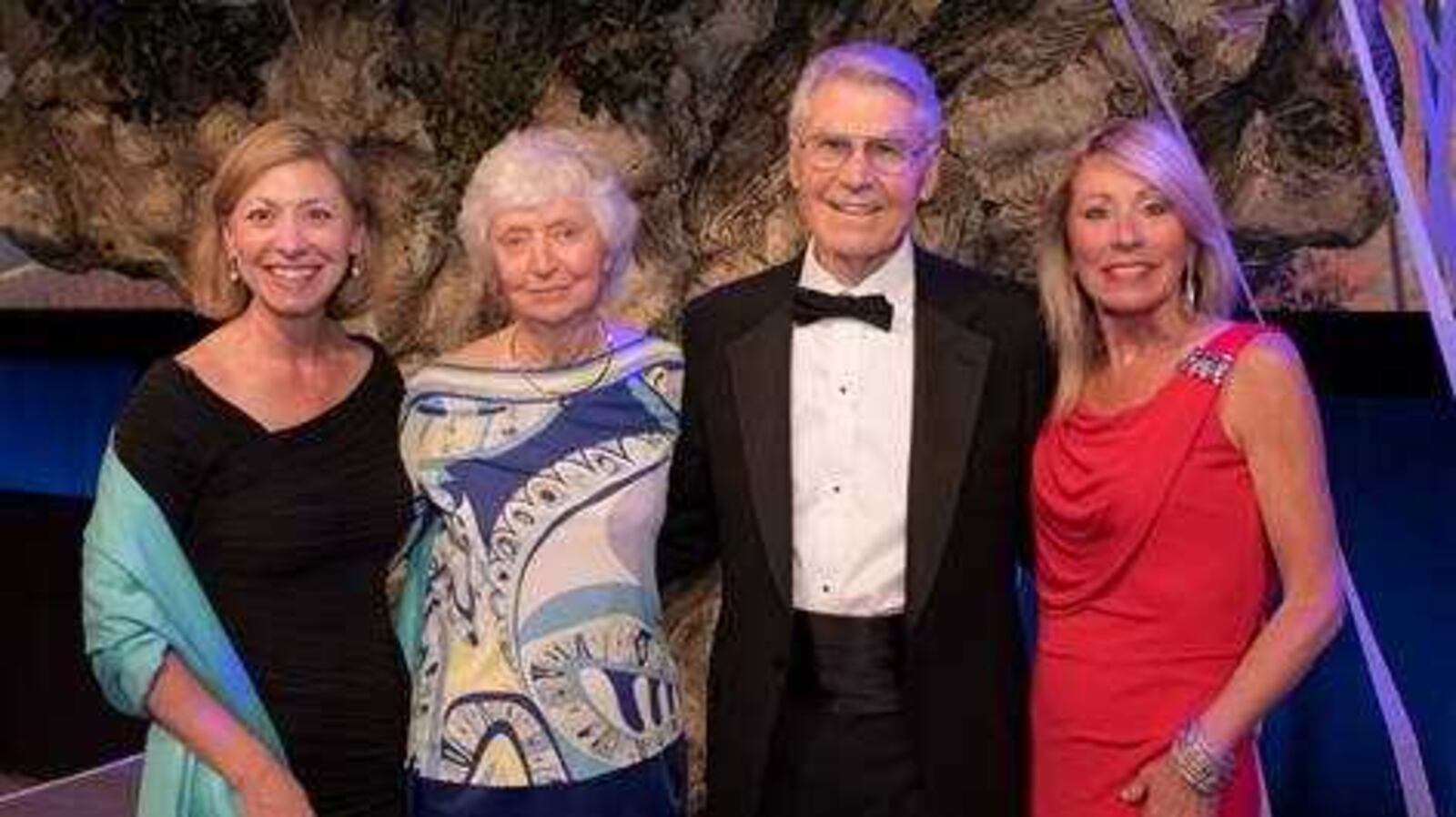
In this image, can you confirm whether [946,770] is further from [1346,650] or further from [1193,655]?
[1346,650]

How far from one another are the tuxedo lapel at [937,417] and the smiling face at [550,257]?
0.42 meters

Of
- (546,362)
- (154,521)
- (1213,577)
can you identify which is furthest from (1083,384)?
(154,521)

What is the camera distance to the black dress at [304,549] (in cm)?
186

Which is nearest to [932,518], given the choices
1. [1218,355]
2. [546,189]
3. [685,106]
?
[1218,355]

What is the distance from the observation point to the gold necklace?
1.91 meters

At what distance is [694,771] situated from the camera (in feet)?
11.7

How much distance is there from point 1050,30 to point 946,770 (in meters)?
1.87

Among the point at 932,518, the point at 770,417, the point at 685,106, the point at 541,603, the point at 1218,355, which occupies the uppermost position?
the point at 685,106

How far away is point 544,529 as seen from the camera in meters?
1.85

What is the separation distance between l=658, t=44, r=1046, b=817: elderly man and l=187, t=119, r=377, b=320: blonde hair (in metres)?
0.49

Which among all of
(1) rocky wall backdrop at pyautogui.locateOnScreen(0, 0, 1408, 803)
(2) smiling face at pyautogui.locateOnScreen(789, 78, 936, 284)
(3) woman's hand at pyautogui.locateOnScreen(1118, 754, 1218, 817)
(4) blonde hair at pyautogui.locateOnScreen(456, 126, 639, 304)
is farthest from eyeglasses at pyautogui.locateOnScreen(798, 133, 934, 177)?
(1) rocky wall backdrop at pyautogui.locateOnScreen(0, 0, 1408, 803)

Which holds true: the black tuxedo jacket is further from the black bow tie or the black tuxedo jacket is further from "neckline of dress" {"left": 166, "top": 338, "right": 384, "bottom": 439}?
"neckline of dress" {"left": 166, "top": 338, "right": 384, "bottom": 439}

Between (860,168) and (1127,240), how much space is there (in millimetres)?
326

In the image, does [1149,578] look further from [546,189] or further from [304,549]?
[304,549]
